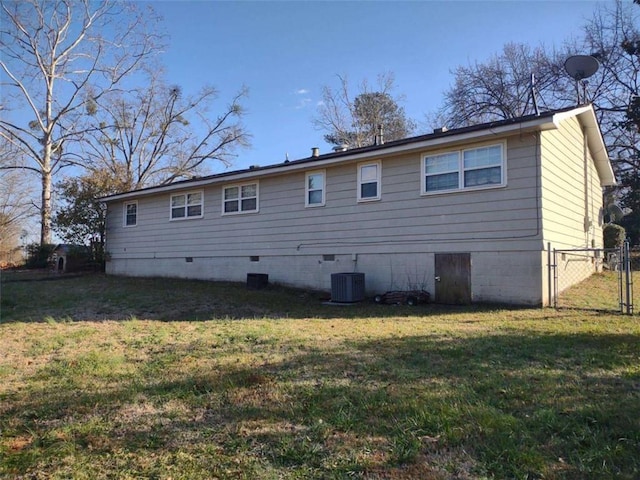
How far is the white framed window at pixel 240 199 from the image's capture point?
14180 mm

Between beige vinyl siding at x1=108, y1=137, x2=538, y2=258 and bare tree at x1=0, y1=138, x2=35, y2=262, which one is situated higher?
bare tree at x1=0, y1=138, x2=35, y2=262

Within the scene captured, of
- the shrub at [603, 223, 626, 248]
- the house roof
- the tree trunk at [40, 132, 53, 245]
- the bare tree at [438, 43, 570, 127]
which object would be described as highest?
the bare tree at [438, 43, 570, 127]

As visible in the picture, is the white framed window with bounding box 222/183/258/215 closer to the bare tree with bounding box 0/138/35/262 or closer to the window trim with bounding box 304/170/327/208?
the window trim with bounding box 304/170/327/208

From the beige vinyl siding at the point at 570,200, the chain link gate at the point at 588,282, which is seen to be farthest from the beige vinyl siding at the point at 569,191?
the chain link gate at the point at 588,282

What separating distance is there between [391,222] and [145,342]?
22.4 feet

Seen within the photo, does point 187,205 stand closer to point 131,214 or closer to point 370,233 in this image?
point 131,214

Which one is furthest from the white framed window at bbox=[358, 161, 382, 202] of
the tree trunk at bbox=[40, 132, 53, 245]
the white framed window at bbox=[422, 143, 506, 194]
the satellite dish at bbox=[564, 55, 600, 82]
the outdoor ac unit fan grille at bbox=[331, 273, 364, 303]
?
the tree trunk at bbox=[40, 132, 53, 245]

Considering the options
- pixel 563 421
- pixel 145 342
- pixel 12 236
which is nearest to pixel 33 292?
pixel 145 342

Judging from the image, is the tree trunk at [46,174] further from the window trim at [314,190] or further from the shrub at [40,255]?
the window trim at [314,190]

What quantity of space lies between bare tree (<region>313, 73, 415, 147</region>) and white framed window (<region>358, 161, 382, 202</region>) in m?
18.2

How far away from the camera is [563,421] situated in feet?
10.6

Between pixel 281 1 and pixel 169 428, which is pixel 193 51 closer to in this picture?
pixel 281 1

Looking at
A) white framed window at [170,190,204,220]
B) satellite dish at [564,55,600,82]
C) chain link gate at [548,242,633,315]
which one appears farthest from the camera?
white framed window at [170,190,204,220]

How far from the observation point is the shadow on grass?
2723 millimetres
